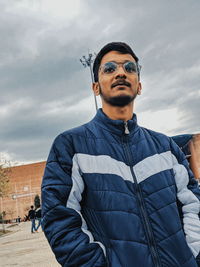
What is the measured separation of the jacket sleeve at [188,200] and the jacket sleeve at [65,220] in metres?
0.61

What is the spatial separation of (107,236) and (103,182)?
289 millimetres

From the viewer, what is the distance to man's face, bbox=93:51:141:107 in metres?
1.95

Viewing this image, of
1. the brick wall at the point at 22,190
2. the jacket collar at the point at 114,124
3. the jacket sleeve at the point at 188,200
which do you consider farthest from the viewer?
the brick wall at the point at 22,190

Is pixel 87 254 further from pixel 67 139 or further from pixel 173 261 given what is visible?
pixel 67 139

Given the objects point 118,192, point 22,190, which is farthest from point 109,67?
point 22,190

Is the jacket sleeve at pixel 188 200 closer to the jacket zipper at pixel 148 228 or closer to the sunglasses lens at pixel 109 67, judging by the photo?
the jacket zipper at pixel 148 228

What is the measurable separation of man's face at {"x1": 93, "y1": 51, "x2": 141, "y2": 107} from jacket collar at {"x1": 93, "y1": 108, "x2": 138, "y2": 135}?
0.11 meters

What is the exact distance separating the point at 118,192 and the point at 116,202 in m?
0.06

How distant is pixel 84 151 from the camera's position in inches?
69.1

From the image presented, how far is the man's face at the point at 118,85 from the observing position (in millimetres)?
1948

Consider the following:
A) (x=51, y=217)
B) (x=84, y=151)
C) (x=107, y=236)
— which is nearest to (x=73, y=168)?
(x=84, y=151)

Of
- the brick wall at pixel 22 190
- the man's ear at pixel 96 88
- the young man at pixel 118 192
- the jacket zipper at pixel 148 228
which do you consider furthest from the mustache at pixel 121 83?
the brick wall at pixel 22 190

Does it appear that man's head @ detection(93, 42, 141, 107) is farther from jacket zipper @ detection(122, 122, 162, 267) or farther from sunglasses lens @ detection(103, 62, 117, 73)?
jacket zipper @ detection(122, 122, 162, 267)

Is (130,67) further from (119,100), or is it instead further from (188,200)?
(188,200)
